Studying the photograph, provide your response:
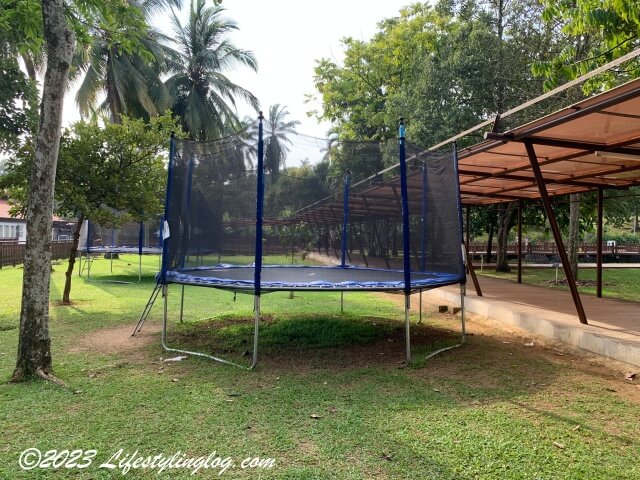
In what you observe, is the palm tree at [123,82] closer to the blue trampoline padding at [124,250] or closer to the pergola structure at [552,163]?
the blue trampoline padding at [124,250]

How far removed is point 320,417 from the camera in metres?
2.89

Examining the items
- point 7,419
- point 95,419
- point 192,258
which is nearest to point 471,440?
point 95,419

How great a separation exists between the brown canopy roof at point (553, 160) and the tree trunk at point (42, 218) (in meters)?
3.28

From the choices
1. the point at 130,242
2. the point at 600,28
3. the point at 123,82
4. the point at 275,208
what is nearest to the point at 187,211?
the point at 275,208

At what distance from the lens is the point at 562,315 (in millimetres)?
5758

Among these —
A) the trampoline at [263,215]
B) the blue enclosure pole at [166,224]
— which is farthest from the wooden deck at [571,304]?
the blue enclosure pole at [166,224]

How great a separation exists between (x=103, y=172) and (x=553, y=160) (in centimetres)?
749

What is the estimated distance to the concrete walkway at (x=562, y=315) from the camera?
170 inches

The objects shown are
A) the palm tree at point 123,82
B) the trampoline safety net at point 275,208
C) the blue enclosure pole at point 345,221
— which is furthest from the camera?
the palm tree at point 123,82

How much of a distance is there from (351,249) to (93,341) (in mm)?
3878

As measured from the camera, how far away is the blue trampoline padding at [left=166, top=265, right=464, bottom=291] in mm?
4297

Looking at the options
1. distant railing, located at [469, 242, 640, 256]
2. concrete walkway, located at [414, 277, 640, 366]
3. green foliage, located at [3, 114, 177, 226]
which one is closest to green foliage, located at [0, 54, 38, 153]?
green foliage, located at [3, 114, 177, 226]

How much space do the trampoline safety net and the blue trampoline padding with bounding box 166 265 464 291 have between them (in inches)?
0.5

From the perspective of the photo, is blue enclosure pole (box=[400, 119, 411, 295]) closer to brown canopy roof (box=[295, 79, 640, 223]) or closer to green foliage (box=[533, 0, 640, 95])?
brown canopy roof (box=[295, 79, 640, 223])
